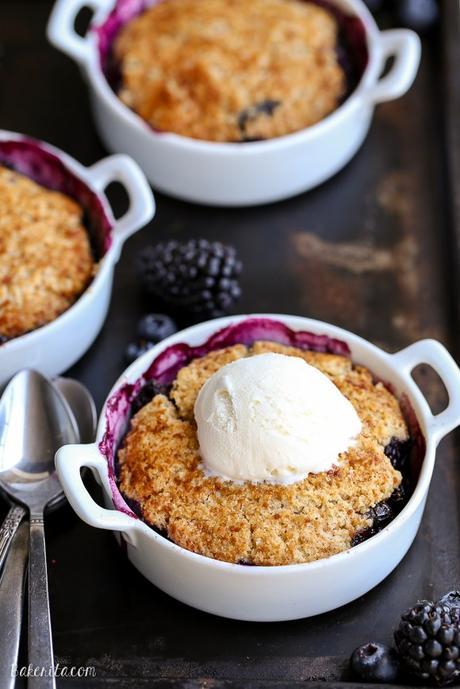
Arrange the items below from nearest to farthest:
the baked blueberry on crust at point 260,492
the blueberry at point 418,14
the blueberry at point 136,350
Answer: the baked blueberry on crust at point 260,492 → the blueberry at point 136,350 → the blueberry at point 418,14

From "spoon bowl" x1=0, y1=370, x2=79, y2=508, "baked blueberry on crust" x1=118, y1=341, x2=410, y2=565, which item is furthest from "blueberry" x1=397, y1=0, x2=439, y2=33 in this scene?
"spoon bowl" x1=0, y1=370, x2=79, y2=508

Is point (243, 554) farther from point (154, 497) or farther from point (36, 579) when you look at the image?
point (36, 579)

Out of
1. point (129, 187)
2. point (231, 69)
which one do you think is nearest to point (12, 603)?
point (129, 187)

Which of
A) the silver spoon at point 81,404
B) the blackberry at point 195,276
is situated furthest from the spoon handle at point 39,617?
the blackberry at point 195,276

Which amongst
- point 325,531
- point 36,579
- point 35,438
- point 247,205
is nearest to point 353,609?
point 325,531

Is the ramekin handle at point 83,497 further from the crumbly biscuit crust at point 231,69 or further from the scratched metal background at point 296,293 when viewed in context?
the crumbly biscuit crust at point 231,69
